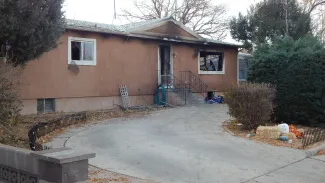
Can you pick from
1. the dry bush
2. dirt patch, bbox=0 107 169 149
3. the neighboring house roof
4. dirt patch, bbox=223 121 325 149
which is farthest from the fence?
the neighboring house roof

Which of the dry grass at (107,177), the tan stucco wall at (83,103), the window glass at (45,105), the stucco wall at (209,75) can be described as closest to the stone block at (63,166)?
the dry grass at (107,177)

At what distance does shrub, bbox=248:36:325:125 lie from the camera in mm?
11961

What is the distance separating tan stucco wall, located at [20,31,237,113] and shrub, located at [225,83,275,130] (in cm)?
628

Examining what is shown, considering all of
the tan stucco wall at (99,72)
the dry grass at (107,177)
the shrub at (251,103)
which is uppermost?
the tan stucco wall at (99,72)

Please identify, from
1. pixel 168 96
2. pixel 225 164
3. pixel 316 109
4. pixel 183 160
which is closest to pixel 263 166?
pixel 225 164

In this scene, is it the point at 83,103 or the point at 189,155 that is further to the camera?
the point at 83,103

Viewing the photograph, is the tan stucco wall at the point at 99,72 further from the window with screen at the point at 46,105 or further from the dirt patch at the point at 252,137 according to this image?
the dirt patch at the point at 252,137

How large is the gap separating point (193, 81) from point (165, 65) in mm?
1816

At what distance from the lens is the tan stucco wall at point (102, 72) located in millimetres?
14633

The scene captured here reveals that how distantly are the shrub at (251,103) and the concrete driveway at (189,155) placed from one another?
84 cm

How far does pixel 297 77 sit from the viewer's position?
40.4 feet

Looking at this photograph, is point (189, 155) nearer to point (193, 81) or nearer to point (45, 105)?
point (45, 105)

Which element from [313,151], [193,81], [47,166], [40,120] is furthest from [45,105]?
[47,166]

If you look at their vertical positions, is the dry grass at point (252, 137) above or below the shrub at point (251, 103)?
below
